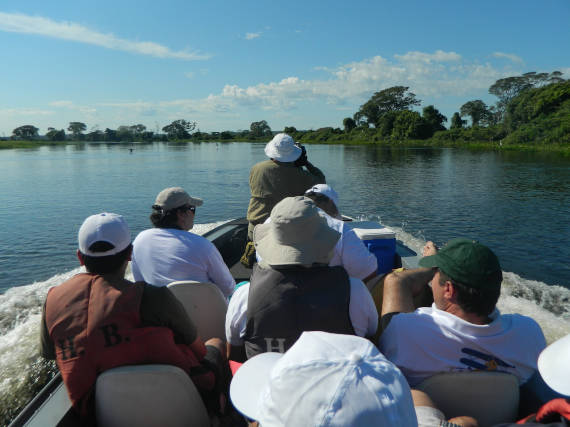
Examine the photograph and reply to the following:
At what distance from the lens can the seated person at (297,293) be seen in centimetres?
154

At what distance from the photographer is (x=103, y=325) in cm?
149

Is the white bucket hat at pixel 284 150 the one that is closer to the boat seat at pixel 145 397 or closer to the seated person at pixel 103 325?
the seated person at pixel 103 325

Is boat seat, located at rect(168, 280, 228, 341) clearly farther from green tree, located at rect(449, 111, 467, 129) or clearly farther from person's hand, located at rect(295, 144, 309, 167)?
green tree, located at rect(449, 111, 467, 129)

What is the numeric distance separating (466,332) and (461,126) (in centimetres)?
7541

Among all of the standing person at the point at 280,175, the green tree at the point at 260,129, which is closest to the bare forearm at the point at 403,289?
the standing person at the point at 280,175

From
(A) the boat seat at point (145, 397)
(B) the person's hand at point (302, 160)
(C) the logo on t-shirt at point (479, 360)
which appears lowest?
(A) the boat seat at point (145, 397)

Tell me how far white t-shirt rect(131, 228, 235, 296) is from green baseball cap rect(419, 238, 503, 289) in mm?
1482

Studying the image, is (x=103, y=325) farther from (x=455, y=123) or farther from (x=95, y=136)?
(x=95, y=136)

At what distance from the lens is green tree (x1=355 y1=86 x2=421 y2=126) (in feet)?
269

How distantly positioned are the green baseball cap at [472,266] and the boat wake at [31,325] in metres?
3.73

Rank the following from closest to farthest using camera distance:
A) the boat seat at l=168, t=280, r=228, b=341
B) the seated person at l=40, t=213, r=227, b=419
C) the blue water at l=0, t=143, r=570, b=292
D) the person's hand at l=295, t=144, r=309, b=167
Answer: the seated person at l=40, t=213, r=227, b=419
the boat seat at l=168, t=280, r=228, b=341
the person's hand at l=295, t=144, r=309, b=167
the blue water at l=0, t=143, r=570, b=292

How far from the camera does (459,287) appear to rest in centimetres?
153

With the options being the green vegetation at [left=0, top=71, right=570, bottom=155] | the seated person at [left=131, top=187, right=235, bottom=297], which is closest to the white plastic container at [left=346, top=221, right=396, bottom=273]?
the seated person at [left=131, top=187, right=235, bottom=297]

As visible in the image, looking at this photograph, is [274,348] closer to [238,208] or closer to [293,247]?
[293,247]
